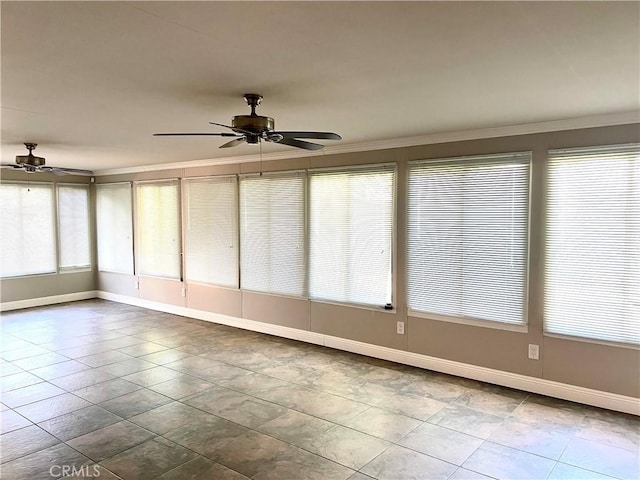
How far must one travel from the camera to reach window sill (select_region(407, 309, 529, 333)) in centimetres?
402

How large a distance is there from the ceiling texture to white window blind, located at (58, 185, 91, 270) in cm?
430

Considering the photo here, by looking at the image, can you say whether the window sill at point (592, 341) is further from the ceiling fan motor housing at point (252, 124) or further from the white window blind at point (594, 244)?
the ceiling fan motor housing at point (252, 124)

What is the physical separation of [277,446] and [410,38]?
2.65 meters

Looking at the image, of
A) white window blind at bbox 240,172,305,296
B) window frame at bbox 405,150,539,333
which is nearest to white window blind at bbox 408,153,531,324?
window frame at bbox 405,150,539,333

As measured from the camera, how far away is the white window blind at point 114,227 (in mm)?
7723

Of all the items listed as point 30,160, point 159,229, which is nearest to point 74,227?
point 159,229

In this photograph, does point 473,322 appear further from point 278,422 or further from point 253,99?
point 253,99

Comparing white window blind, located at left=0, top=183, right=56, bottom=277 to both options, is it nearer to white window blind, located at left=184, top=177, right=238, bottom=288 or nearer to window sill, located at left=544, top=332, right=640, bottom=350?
white window blind, located at left=184, top=177, right=238, bottom=288

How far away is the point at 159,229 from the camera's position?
7184 millimetres

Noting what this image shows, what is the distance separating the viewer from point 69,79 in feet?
8.42

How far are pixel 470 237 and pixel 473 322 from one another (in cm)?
82

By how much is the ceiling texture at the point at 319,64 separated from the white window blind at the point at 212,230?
228 cm

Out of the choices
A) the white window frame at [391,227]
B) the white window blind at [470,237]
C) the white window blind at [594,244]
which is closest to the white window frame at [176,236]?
the white window frame at [391,227]

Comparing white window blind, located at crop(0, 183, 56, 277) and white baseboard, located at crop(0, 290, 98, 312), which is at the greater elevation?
white window blind, located at crop(0, 183, 56, 277)
